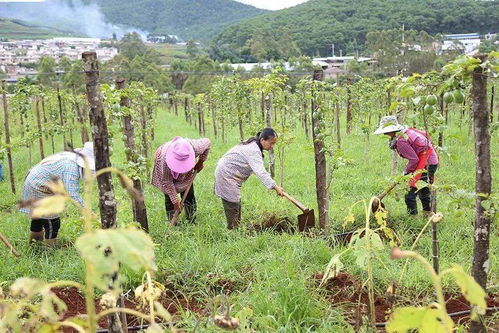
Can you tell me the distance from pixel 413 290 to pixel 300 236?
4.26 feet

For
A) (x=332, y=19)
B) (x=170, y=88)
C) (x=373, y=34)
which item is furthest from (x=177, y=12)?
(x=170, y=88)

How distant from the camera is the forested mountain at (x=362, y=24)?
7319 cm

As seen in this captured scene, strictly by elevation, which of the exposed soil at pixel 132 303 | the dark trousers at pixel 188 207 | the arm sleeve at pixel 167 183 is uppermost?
the arm sleeve at pixel 167 183

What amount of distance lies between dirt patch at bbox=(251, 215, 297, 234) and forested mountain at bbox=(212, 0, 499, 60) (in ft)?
207

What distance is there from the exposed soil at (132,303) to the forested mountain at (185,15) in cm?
15612

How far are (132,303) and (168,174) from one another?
6.19ft

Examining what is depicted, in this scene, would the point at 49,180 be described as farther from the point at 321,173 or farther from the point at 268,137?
the point at 321,173

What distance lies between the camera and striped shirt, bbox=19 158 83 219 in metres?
4.30

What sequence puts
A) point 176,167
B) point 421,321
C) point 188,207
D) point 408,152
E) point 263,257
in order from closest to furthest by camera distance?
1. point 421,321
2. point 263,257
3. point 176,167
4. point 408,152
5. point 188,207

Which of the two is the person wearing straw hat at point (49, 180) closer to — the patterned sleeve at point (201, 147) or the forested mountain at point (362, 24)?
the patterned sleeve at point (201, 147)

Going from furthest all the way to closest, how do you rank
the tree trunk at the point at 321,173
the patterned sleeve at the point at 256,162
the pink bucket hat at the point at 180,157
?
the pink bucket hat at the point at 180,157, the patterned sleeve at the point at 256,162, the tree trunk at the point at 321,173

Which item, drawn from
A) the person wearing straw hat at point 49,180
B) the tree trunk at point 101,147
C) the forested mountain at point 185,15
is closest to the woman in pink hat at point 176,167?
the person wearing straw hat at point 49,180

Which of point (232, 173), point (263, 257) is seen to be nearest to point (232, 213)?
point (232, 173)

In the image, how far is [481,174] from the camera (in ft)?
7.32
